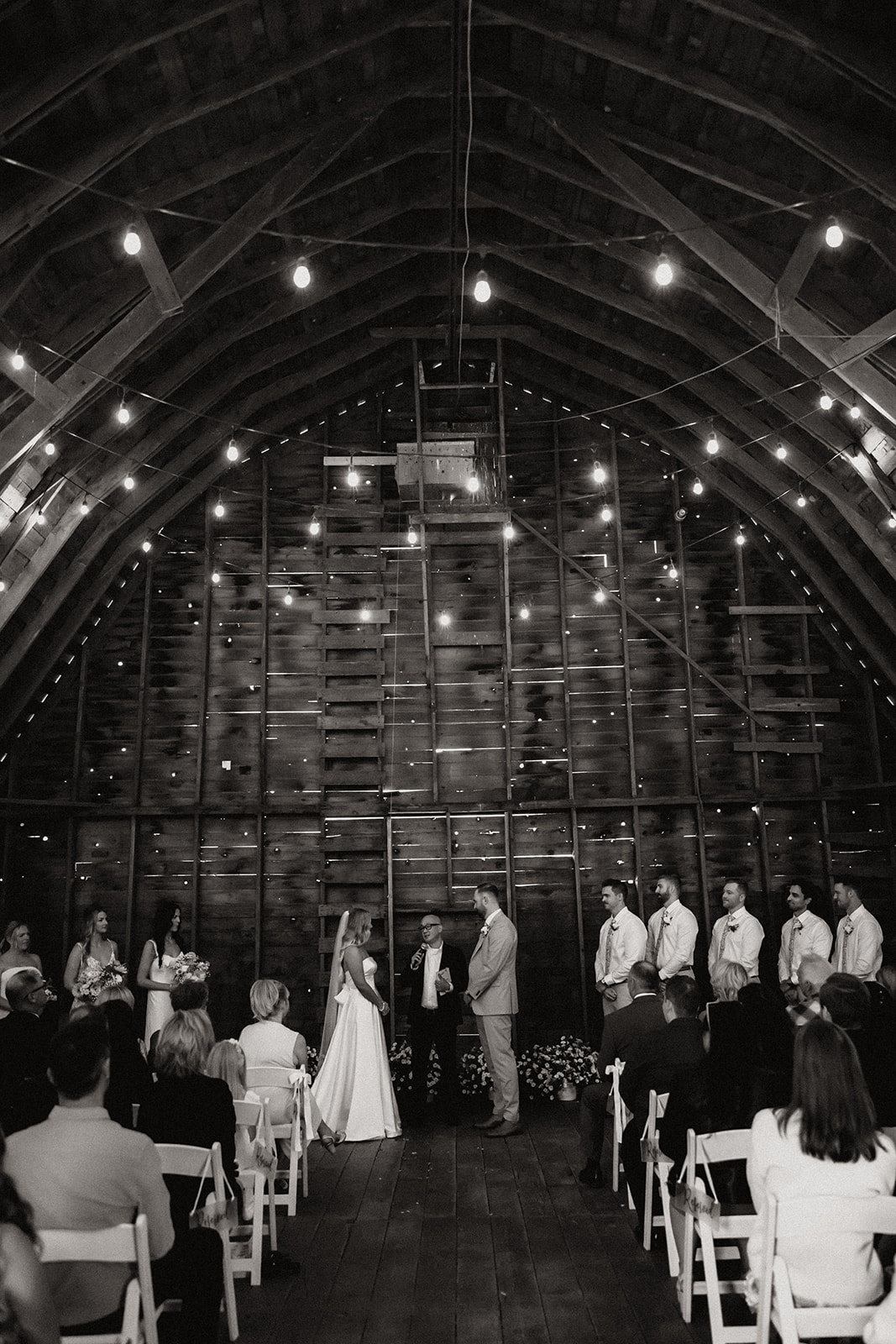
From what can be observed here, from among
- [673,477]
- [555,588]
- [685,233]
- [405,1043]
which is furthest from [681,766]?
[685,233]

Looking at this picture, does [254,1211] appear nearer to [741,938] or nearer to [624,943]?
[624,943]

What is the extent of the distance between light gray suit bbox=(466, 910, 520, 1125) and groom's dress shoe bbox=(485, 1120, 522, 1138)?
38 millimetres

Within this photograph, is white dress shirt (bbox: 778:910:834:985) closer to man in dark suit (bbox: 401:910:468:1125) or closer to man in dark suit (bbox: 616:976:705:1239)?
man in dark suit (bbox: 401:910:468:1125)

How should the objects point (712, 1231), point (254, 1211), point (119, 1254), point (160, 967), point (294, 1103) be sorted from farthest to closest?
point (160, 967)
point (294, 1103)
point (254, 1211)
point (712, 1231)
point (119, 1254)

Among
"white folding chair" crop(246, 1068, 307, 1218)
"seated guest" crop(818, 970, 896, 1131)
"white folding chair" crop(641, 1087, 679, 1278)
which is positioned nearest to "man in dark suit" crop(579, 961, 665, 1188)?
"white folding chair" crop(641, 1087, 679, 1278)

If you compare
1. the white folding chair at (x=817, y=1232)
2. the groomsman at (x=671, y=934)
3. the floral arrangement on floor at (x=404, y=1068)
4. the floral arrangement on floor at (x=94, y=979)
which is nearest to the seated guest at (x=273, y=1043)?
the floral arrangement on floor at (x=94, y=979)

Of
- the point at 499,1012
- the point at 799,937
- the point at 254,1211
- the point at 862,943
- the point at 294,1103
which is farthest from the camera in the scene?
the point at 799,937

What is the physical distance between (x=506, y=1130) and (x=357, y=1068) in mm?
1220

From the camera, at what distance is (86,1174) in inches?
118

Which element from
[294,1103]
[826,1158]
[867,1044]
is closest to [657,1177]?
[867,1044]

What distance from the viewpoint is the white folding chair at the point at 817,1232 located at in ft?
9.62

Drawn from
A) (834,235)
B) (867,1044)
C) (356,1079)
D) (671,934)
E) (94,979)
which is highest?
(834,235)

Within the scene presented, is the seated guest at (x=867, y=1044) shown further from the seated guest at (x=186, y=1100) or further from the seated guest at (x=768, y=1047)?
the seated guest at (x=186, y=1100)

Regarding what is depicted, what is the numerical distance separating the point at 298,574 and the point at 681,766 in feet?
14.4
